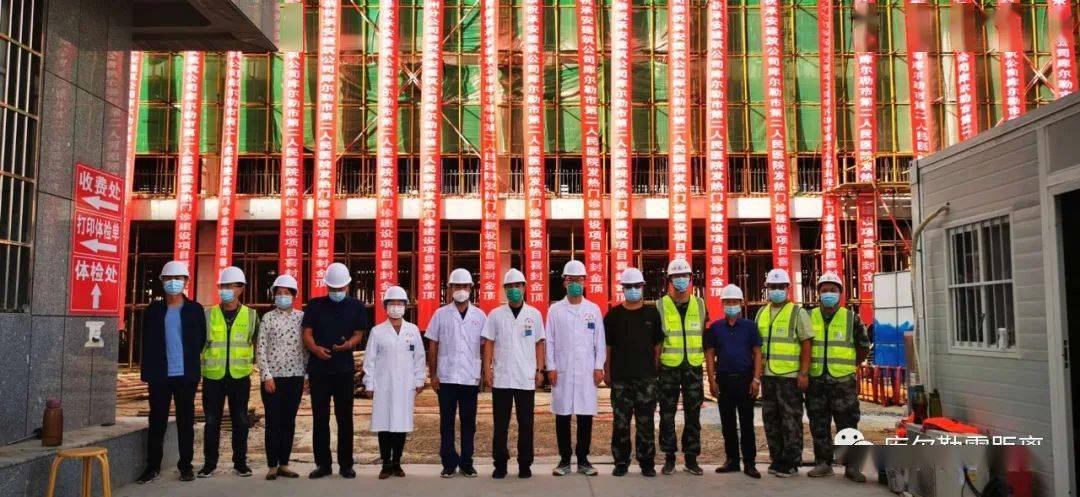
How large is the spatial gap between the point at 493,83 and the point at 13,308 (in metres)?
15.0

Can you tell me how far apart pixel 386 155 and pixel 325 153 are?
1421mm

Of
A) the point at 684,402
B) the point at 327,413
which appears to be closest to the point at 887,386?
the point at 684,402

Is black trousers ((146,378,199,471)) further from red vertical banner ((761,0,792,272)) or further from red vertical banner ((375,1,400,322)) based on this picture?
red vertical banner ((761,0,792,272))

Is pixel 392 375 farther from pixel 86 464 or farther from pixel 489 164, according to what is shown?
pixel 489 164

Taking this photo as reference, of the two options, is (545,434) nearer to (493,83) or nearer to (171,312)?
(171,312)

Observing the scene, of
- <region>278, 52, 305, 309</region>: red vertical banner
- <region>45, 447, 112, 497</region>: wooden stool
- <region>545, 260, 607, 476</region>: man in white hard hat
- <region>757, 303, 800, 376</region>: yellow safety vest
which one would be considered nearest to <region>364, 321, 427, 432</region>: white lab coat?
<region>545, 260, 607, 476</region>: man in white hard hat

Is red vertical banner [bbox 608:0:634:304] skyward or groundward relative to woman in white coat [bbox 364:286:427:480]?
skyward

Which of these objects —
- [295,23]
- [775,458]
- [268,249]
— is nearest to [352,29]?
[295,23]

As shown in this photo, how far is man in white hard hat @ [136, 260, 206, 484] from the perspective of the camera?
6.81 meters

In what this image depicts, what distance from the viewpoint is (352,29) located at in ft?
71.4

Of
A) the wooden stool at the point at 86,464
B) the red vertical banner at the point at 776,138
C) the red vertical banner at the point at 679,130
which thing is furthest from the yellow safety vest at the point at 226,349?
the red vertical banner at the point at 776,138

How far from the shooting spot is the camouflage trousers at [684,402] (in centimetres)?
709

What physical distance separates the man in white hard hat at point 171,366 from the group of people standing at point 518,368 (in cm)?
2

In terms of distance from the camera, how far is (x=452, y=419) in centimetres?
709
